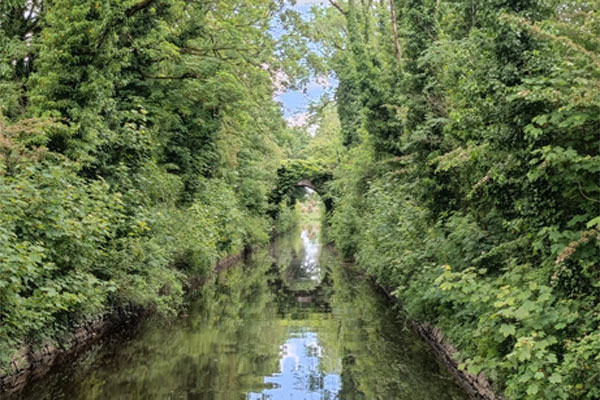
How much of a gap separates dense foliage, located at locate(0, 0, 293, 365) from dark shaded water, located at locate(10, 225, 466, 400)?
0.71 m

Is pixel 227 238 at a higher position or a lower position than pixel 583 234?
higher

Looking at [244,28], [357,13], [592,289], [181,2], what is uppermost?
[357,13]

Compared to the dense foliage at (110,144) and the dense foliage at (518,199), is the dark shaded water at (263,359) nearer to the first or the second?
the dense foliage at (110,144)

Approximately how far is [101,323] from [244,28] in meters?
8.83

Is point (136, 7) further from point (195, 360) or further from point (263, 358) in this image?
point (263, 358)

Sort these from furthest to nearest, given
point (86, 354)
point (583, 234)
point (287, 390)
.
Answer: point (86, 354) < point (287, 390) < point (583, 234)

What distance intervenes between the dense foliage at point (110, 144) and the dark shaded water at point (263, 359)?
71 cm

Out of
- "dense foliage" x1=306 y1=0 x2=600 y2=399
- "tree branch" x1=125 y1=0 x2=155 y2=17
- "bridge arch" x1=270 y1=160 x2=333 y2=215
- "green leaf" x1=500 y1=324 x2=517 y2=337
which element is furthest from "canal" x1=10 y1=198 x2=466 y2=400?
"bridge arch" x1=270 y1=160 x2=333 y2=215

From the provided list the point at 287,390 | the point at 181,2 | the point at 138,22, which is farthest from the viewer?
the point at 181,2

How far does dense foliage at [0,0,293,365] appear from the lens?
5.45 m

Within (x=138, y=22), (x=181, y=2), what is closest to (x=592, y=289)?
(x=138, y=22)

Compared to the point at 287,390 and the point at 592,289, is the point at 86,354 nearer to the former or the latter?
the point at 287,390

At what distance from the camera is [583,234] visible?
366cm

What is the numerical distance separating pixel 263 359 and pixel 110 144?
462 centimetres
